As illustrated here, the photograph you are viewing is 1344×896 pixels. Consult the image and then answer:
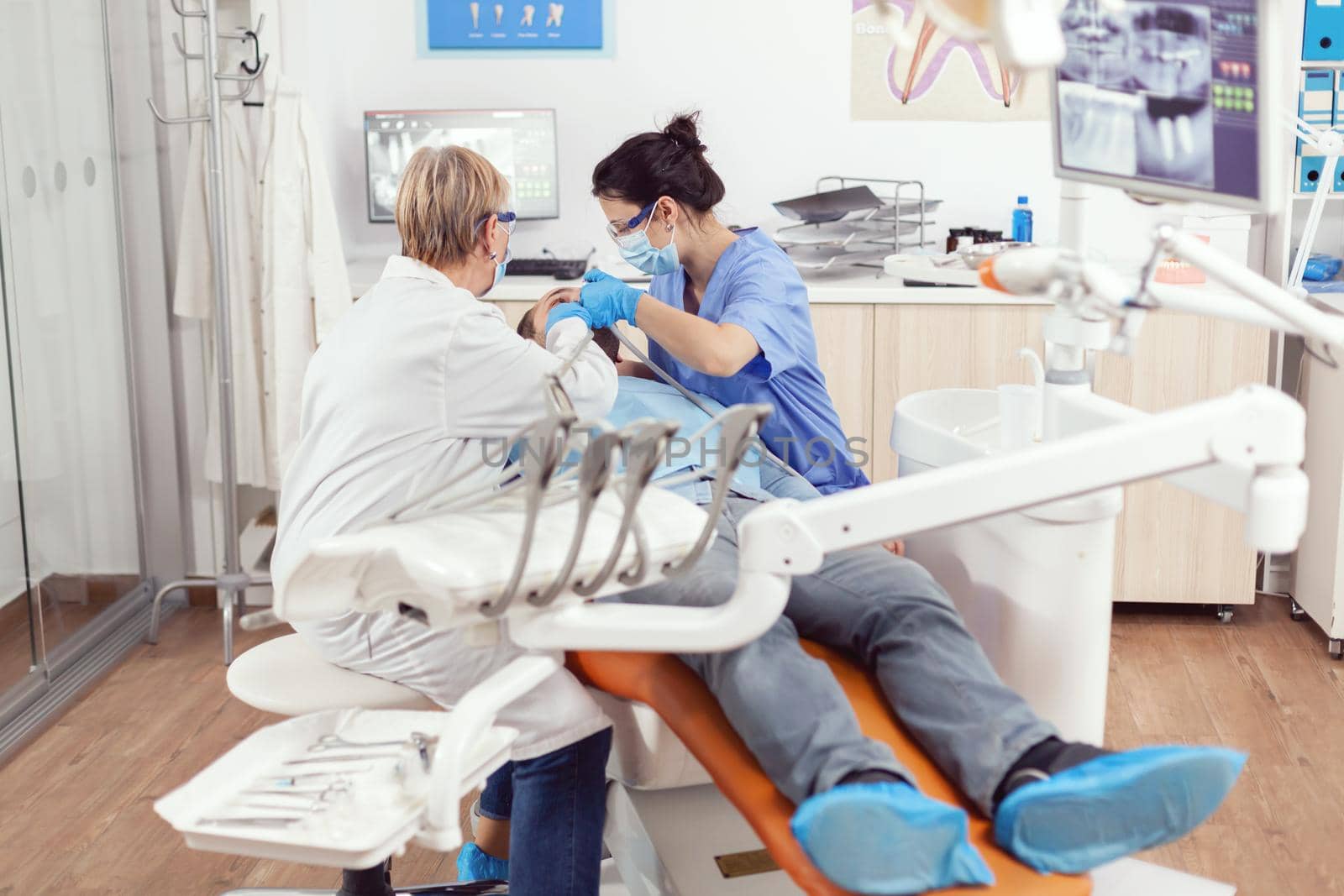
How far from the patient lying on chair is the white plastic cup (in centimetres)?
28

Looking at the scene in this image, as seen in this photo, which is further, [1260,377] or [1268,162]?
[1260,377]

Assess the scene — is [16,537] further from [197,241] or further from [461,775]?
[461,775]

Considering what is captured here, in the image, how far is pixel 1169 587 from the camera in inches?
132

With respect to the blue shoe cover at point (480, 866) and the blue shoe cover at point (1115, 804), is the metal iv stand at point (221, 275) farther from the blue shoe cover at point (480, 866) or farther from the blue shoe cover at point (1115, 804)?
the blue shoe cover at point (1115, 804)

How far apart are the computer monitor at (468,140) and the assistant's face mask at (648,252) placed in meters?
1.21

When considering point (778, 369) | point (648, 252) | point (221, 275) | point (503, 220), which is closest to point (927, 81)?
point (648, 252)

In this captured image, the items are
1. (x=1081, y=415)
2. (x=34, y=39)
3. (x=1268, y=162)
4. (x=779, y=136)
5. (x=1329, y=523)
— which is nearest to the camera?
(x=1268, y=162)

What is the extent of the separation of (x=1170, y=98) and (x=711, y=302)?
3.45 ft

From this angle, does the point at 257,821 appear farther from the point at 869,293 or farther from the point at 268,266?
the point at 869,293

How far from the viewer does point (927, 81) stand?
3.58 meters

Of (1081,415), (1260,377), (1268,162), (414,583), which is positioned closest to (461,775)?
(414,583)

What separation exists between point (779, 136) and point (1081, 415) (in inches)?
83.2

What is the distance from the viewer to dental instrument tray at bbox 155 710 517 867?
132 centimetres

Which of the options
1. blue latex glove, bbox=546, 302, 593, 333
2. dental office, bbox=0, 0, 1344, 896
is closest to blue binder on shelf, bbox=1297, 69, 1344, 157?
dental office, bbox=0, 0, 1344, 896
